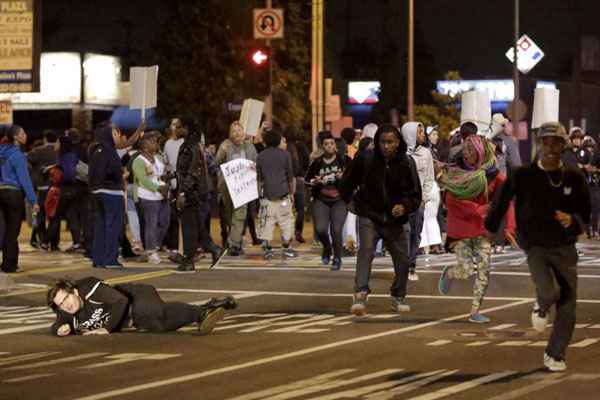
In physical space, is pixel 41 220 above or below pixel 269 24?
below

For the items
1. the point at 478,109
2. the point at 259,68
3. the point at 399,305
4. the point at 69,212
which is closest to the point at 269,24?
the point at 259,68

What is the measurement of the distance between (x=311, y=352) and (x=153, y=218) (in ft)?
32.9

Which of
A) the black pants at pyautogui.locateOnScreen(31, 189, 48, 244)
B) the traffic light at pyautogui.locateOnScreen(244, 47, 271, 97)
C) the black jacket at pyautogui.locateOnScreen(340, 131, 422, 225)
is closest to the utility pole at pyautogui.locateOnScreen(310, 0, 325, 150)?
the traffic light at pyautogui.locateOnScreen(244, 47, 271, 97)

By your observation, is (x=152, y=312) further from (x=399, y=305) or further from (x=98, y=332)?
(x=399, y=305)

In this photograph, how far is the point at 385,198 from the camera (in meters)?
15.0

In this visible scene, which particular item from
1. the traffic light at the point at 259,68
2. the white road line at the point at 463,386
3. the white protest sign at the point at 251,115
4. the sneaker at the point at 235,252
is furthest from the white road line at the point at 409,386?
the traffic light at the point at 259,68

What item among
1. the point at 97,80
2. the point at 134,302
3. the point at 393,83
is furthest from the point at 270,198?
the point at 393,83

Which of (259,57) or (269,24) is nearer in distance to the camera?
(259,57)

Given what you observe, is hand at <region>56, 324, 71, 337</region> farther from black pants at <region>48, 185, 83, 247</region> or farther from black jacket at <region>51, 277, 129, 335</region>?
black pants at <region>48, 185, 83, 247</region>

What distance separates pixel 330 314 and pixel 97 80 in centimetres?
4576

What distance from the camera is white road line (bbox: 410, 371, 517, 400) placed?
980 cm

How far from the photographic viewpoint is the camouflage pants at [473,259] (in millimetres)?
14391

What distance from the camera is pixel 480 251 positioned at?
14500 millimetres

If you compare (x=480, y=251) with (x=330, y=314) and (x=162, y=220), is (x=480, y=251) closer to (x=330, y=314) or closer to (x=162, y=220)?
(x=330, y=314)
